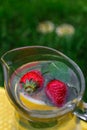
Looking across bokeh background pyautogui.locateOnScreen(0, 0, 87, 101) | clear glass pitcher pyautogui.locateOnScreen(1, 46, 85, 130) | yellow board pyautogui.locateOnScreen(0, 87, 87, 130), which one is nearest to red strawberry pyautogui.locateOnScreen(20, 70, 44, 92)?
clear glass pitcher pyautogui.locateOnScreen(1, 46, 85, 130)

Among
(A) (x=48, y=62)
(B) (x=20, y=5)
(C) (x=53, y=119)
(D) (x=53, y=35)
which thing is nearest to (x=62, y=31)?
(D) (x=53, y=35)

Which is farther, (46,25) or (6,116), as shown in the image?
(46,25)

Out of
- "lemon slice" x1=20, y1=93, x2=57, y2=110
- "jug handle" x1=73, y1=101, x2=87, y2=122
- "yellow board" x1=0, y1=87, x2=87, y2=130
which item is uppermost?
"lemon slice" x1=20, y1=93, x2=57, y2=110

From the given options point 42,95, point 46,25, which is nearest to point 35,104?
point 42,95

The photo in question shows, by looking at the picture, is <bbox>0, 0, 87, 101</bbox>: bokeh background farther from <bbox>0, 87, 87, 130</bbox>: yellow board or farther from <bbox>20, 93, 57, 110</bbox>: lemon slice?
<bbox>20, 93, 57, 110</bbox>: lemon slice

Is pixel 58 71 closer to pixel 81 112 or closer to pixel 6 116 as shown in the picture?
pixel 81 112

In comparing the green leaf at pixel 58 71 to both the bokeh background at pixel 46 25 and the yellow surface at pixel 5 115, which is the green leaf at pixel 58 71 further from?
the bokeh background at pixel 46 25

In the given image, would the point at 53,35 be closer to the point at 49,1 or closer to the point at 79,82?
the point at 49,1
